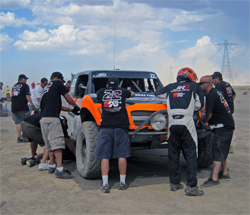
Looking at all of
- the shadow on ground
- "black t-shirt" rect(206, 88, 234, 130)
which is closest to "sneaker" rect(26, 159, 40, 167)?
the shadow on ground

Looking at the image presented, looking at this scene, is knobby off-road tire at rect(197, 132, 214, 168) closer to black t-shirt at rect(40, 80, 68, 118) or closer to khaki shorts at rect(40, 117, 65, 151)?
khaki shorts at rect(40, 117, 65, 151)

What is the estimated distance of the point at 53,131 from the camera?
5633mm

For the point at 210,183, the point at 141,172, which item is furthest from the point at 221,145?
the point at 141,172

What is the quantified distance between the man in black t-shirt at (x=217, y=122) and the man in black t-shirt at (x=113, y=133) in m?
1.43

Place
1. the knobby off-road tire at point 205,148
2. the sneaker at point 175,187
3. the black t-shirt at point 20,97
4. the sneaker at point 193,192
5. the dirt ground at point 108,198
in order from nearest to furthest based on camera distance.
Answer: the dirt ground at point 108,198 < the sneaker at point 193,192 < the sneaker at point 175,187 < the knobby off-road tire at point 205,148 < the black t-shirt at point 20,97

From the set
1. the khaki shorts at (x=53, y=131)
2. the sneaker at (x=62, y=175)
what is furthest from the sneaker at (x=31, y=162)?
the sneaker at (x=62, y=175)

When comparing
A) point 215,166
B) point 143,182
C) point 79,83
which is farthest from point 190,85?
point 79,83

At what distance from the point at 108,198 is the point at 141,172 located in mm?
1611

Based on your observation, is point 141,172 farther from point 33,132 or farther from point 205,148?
point 33,132

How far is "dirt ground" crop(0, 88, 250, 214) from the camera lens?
4.02 metres

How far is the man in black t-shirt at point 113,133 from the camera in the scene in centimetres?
481

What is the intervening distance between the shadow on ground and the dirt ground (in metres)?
0.22

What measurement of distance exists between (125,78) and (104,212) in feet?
11.2

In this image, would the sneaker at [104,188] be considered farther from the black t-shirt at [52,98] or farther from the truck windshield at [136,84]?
the truck windshield at [136,84]
